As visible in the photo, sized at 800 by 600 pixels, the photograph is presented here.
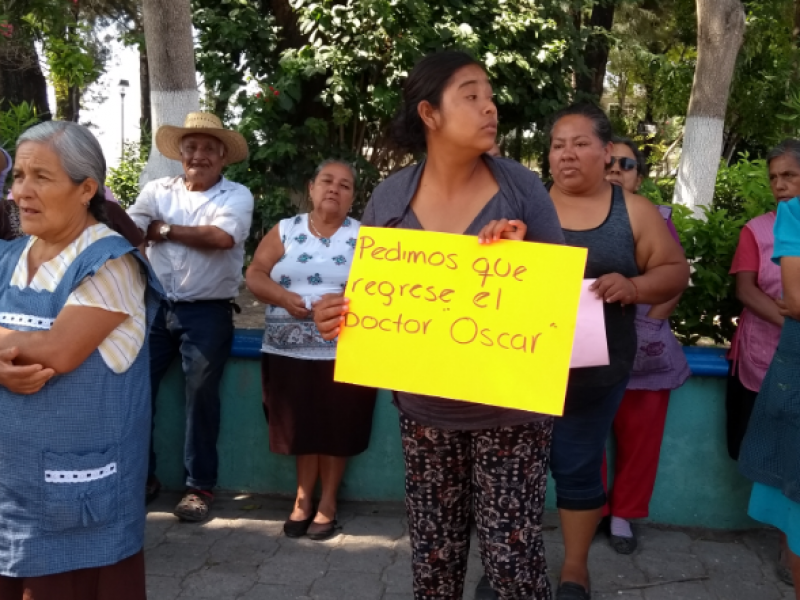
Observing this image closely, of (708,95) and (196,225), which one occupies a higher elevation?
(708,95)

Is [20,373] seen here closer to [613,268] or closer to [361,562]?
[613,268]

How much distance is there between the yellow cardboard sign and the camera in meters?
2.11

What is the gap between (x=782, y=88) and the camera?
14.4m

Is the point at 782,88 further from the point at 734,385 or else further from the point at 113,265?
the point at 113,265

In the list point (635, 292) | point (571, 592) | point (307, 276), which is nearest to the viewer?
point (635, 292)

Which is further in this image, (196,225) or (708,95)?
(708,95)

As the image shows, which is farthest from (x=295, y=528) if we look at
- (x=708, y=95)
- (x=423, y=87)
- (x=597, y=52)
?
(x=597, y=52)

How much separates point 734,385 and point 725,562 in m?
0.83

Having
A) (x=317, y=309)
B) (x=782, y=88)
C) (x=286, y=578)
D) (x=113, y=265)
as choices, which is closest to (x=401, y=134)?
(x=317, y=309)

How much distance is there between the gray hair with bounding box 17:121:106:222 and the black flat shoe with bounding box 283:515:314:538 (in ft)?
7.36

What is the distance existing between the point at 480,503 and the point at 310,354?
182 centimetres

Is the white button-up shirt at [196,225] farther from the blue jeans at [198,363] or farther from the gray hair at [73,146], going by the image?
the gray hair at [73,146]

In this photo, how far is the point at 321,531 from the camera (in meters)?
4.00

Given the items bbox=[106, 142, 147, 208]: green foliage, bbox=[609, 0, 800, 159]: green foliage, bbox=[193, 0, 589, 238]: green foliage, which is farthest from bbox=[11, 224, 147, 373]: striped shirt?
bbox=[609, 0, 800, 159]: green foliage
